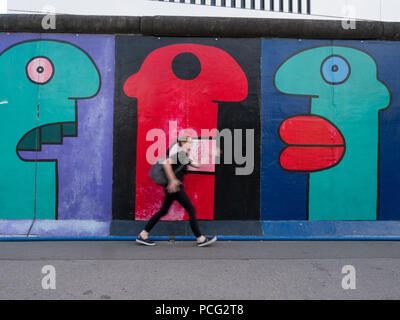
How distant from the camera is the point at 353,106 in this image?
6.31 meters

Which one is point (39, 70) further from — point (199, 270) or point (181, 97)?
point (199, 270)

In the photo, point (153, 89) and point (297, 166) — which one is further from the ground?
point (153, 89)

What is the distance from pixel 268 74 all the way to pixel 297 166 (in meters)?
1.71

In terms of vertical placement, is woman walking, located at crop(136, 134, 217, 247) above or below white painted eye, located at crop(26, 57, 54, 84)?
below

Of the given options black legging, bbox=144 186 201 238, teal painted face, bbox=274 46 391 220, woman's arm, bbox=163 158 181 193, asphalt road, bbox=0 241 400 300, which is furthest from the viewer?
teal painted face, bbox=274 46 391 220

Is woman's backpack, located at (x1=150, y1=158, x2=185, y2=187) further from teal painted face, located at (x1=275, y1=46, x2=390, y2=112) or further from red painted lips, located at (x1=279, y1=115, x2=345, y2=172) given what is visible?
teal painted face, located at (x1=275, y1=46, x2=390, y2=112)

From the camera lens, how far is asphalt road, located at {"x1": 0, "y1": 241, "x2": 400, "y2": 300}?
334cm

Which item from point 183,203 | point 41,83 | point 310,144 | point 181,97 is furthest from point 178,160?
point 41,83

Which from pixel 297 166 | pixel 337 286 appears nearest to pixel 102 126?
pixel 297 166

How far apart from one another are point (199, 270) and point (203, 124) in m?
2.87

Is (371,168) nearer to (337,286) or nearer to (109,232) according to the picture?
(337,286)

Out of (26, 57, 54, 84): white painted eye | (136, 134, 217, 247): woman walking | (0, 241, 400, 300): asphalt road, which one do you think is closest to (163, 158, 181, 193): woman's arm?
(136, 134, 217, 247): woman walking

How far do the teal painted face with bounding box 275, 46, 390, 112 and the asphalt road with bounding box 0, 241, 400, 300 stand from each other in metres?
2.52

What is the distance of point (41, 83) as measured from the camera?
6137mm
